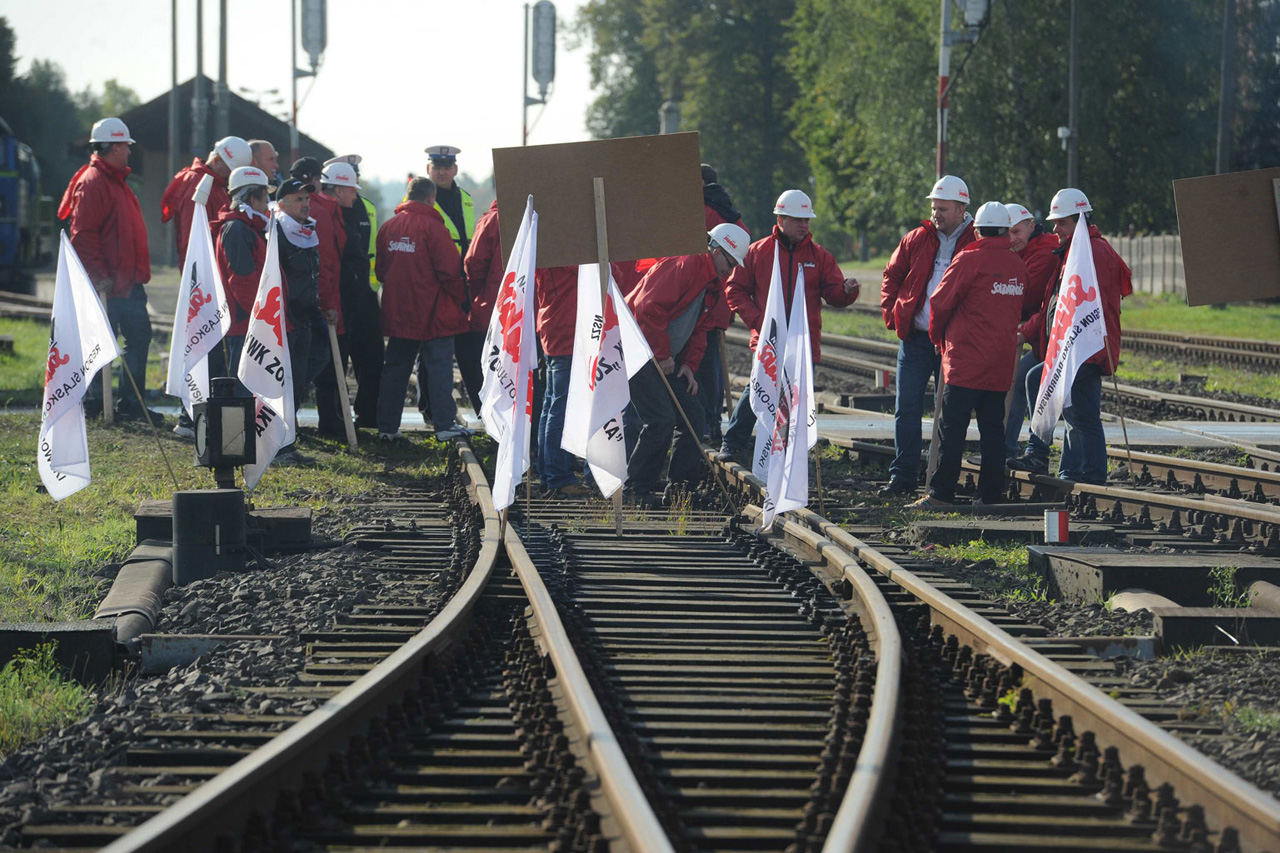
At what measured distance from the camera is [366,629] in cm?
677

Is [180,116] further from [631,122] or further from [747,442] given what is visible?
[747,442]

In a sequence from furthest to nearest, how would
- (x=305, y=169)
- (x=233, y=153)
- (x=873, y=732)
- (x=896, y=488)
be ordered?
(x=233, y=153), (x=305, y=169), (x=896, y=488), (x=873, y=732)

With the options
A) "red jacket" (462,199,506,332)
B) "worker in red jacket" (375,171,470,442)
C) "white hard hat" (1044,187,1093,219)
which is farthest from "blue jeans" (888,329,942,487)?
"worker in red jacket" (375,171,470,442)

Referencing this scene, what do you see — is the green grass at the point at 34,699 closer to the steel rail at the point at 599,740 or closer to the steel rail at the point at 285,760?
the steel rail at the point at 285,760

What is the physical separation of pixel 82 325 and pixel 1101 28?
3824 centimetres

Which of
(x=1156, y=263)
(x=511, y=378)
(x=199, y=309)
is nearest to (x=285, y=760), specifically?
(x=511, y=378)

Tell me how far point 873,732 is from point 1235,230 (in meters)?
5.00

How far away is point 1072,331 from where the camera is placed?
10656 millimetres

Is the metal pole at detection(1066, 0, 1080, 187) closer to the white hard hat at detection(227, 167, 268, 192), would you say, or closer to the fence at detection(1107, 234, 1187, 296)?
the fence at detection(1107, 234, 1187, 296)

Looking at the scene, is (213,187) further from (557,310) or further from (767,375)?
(767,375)

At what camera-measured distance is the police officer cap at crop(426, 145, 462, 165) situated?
12.8 m

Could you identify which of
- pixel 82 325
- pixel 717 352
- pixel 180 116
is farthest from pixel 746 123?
pixel 82 325

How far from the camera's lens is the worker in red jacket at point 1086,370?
36.5 ft

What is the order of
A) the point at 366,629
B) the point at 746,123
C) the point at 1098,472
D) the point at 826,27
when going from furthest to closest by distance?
the point at 746,123 < the point at 826,27 < the point at 1098,472 < the point at 366,629
